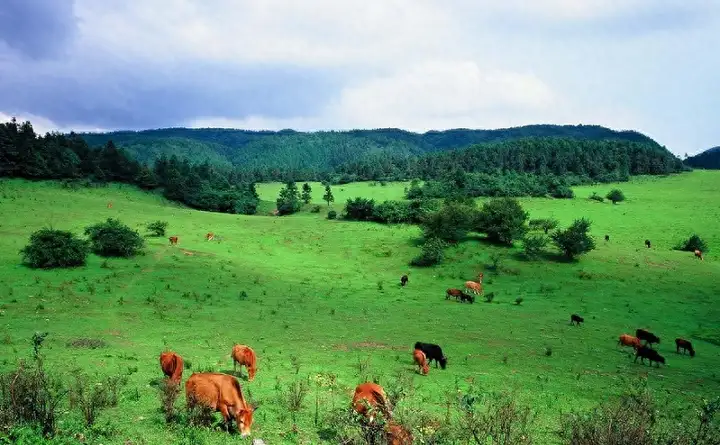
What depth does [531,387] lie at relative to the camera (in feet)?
59.7

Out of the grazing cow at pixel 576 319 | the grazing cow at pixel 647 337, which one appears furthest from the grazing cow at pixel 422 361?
the grazing cow at pixel 647 337

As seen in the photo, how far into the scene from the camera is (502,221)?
171 feet

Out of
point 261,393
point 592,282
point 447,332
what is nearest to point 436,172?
point 592,282

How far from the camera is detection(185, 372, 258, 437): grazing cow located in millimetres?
11617

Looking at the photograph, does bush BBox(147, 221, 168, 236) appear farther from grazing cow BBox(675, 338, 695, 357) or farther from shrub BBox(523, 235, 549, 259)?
grazing cow BBox(675, 338, 695, 357)

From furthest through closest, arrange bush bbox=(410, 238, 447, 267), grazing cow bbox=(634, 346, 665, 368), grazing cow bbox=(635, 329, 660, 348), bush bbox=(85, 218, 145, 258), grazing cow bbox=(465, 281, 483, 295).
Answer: bush bbox=(410, 238, 447, 267) < grazing cow bbox=(465, 281, 483, 295) < bush bbox=(85, 218, 145, 258) < grazing cow bbox=(635, 329, 660, 348) < grazing cow bbox=(634, 346, 665, 368)

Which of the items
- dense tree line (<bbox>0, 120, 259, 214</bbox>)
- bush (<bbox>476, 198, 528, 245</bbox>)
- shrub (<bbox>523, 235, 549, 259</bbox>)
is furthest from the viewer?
dense tree line (<bbox>0, 120, 259, 214</bbox>)

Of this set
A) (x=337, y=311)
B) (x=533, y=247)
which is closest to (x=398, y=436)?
(x=337, y=311)

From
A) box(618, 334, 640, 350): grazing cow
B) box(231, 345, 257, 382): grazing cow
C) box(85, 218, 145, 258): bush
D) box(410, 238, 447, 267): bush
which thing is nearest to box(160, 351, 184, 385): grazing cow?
box(231, 345, 257, 382): grazing cow

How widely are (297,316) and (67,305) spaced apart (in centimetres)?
1322

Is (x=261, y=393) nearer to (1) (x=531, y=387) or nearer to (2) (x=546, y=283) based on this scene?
(1) (x=531, y=387)

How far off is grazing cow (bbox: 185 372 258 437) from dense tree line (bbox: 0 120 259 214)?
77.3 m

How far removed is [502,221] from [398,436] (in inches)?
1780

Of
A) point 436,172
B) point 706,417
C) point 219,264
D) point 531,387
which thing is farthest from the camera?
point 436,172
